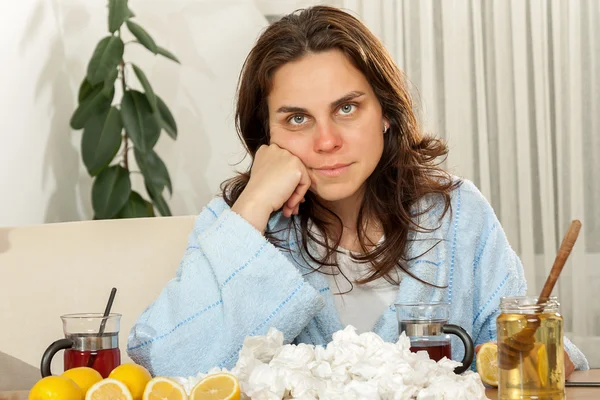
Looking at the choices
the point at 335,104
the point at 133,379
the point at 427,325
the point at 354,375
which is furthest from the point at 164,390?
the point at 335,104

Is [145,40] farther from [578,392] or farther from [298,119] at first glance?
[578,392]

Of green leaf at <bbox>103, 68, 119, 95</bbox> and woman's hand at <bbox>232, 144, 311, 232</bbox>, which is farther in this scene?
green leaf at <bbox>103, 68, 119, 95</bbox>

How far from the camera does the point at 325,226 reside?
1.77 m

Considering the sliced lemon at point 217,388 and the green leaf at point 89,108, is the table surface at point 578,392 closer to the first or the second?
the sliced lemon at point 217,388

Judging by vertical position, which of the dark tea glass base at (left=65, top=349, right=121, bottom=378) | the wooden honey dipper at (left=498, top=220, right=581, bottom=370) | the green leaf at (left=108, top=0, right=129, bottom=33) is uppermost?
the green leaf at (left=108, top=0, right=129, bottom=33)

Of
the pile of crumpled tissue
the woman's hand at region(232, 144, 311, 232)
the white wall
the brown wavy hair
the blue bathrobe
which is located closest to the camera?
the pile of crumpled tissue

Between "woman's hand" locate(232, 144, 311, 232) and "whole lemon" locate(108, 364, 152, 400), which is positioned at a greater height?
"woman's hand" locate(232, 144, 311, 232)

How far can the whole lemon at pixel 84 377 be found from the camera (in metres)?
1.03

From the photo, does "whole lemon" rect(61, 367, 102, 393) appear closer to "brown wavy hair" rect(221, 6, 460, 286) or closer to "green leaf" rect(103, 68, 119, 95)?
"brown wavy hair" rect(221, 6, 460, 286)

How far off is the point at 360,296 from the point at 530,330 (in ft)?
2.51

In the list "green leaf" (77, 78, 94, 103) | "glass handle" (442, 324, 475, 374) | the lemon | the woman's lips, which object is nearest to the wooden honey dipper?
"glass handle" (442, 324, 475, 374)

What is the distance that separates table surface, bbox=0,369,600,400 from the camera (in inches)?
42.0

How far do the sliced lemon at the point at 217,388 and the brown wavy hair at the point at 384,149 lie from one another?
73 centimetres

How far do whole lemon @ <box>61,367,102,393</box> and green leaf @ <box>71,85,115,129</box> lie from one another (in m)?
2.41
